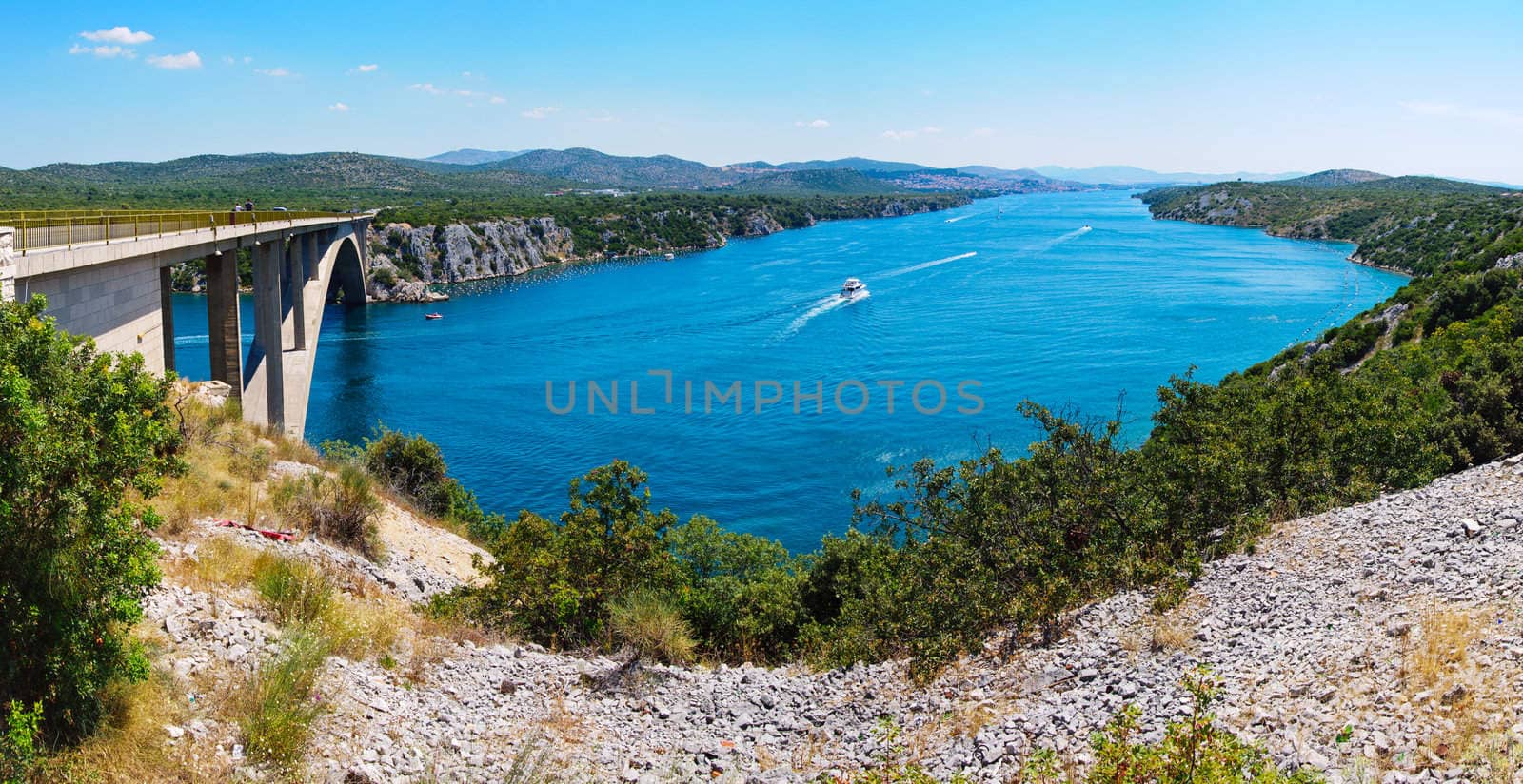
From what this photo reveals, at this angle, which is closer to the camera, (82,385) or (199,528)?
(82,385)

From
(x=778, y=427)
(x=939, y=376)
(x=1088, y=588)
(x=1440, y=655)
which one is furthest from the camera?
(x=939, y=376)

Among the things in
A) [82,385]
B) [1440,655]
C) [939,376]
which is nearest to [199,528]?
[82,385]

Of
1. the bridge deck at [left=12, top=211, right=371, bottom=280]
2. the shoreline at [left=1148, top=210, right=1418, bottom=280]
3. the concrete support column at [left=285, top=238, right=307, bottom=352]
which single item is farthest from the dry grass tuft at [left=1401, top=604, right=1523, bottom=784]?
the shoreline at [left=1148, top=210, right=1418, bottom=280]

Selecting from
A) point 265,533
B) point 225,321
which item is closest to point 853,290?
point 225,321

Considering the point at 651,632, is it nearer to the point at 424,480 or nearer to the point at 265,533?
the point at 265,533

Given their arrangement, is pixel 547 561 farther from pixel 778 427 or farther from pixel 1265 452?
pixel 778 427

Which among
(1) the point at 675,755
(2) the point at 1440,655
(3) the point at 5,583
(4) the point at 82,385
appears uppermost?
(4) the point at 82,385
